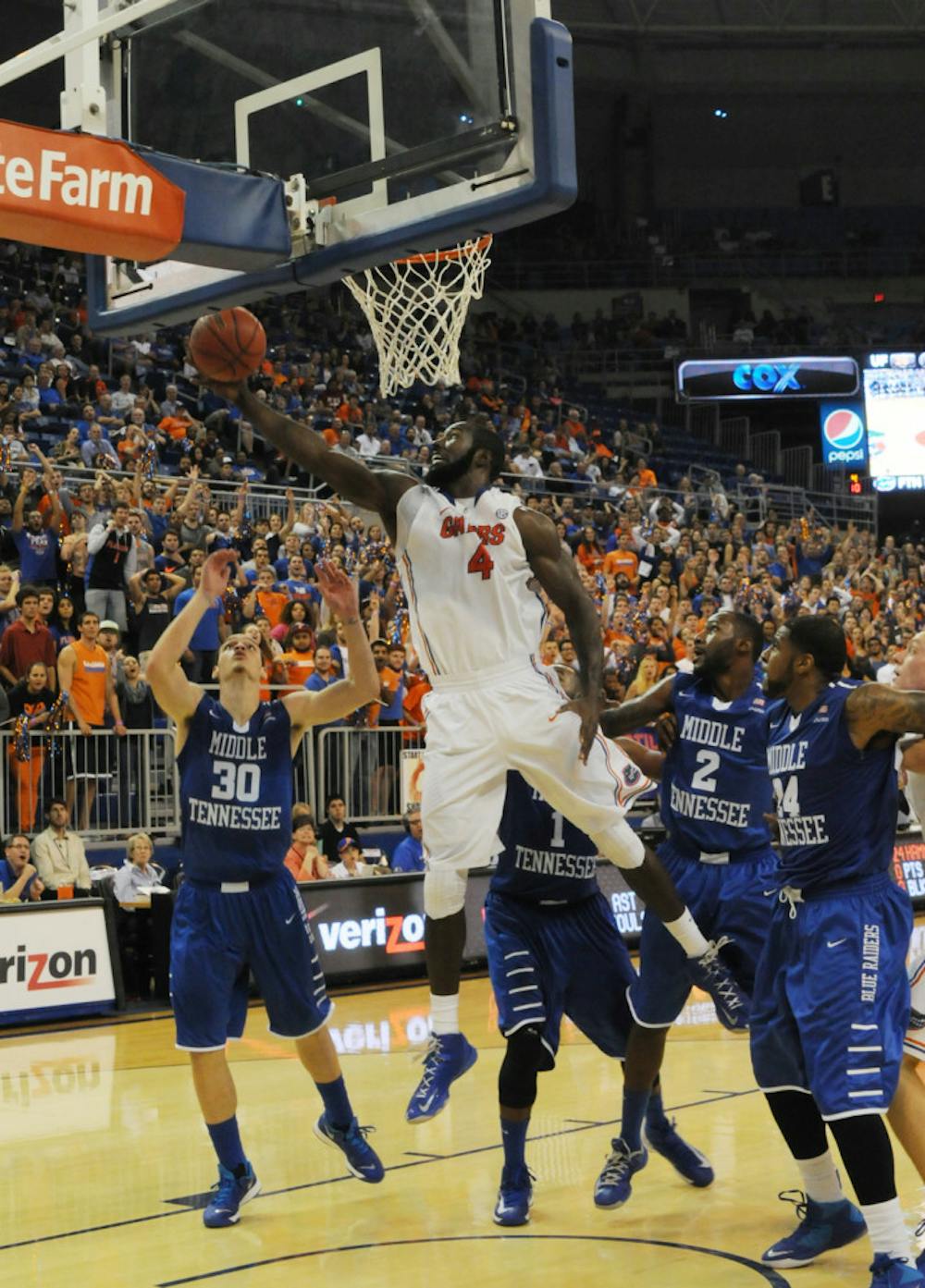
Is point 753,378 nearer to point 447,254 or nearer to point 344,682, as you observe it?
point 447,254

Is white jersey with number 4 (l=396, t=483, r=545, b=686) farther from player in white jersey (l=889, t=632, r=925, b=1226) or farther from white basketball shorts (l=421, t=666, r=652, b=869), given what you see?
player in white jersey (l=889, t=632, r=925, b=1226)

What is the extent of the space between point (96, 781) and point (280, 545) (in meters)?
4.49

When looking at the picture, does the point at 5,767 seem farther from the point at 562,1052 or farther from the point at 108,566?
the point at 562,1052

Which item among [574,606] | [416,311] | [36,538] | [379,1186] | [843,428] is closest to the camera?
[574,606]

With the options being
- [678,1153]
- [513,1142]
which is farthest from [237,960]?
[678,1153]

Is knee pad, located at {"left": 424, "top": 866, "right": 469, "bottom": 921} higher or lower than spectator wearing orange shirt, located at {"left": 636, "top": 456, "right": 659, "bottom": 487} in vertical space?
lower

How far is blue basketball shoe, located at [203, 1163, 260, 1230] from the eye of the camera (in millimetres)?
6665

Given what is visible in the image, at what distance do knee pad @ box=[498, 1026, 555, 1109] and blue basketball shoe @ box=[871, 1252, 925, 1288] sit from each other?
5.68 ft

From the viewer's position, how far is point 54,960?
12.0 meters

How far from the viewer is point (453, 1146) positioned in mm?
8070

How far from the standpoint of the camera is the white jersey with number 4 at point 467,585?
6508mm

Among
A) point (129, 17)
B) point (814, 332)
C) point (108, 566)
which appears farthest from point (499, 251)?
point (129, 17)

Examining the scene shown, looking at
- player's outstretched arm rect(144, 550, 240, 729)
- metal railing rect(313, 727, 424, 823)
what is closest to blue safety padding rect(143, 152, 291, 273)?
player's outstretched arm rect(144, 550, 240, 729)

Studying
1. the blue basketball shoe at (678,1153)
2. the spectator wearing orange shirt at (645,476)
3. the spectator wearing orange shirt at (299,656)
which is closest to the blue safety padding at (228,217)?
the blue basketball shoe at (678,1153)
